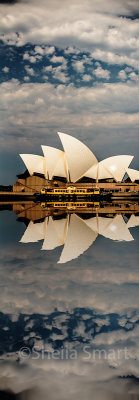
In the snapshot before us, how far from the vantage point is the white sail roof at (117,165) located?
230 feet

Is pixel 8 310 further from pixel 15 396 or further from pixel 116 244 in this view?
pixel 116 244

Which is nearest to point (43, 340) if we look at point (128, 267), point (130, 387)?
point (130, 387)

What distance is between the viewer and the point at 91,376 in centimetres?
336

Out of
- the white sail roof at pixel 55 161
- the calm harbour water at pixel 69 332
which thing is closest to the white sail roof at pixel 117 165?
the white sail roof at pixel 55 161

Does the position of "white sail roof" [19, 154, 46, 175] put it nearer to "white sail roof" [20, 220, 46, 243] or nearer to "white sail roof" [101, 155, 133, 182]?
"white sail roof" [101, 155, 133, 182]

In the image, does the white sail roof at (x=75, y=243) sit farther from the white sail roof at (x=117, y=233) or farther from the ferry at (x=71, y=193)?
the ferry at (x=71, y=193)

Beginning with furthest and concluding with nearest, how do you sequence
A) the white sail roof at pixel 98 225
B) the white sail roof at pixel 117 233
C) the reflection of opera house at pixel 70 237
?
1. the white sail roof at pixel 98 225
2. the white sail roof at pixel 117 233
3. the reflection of opera house at pixel 70 237

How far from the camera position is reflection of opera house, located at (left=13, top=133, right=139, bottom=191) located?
6400 centimetres

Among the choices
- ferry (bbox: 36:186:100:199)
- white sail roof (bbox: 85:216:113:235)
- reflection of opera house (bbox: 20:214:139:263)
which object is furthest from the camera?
ferry (bbox: 36:186:100:199)

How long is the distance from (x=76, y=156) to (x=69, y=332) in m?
60.4

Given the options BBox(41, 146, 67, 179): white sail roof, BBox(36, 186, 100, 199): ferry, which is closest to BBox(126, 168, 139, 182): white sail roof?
BBox(41, 146, 67, 179): white sail roof

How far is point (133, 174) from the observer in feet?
240

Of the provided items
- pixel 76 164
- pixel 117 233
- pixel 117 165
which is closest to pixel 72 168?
pixel 76 164

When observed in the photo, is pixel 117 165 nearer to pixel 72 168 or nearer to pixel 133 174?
pixel 133 174
